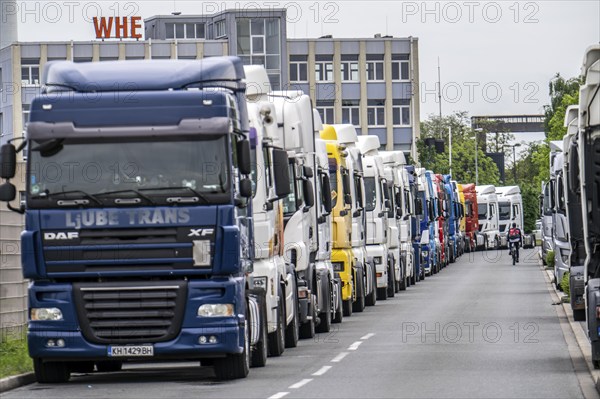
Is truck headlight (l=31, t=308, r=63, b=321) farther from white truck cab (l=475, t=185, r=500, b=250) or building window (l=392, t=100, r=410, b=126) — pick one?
building window (l=392, t=100, r=410, b=126)

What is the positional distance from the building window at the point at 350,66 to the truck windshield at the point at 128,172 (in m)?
104

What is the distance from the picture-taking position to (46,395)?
17.1m

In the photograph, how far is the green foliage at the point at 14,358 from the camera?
19000 millimetres

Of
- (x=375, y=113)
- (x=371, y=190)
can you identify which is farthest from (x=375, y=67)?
(x=371, y=190)

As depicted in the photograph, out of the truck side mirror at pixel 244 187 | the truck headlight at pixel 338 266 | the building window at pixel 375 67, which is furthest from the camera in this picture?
the building window at pixel 375 67

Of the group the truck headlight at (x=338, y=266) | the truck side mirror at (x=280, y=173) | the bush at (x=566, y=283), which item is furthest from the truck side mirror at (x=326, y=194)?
the bush at (x=566, y=283)

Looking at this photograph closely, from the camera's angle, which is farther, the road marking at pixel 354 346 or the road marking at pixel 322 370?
the road marking at pixel 354 346

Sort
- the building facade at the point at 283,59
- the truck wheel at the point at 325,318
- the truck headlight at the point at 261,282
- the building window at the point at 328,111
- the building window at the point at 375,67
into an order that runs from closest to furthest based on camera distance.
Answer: the truck headlight at the point at 261,282 < the truck wheel at the point at 325,318 < the building facade at the point at 283,59 < the building window at the point at 375,67 < the building window at the point at 328,111

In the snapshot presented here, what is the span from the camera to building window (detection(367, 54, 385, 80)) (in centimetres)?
12119

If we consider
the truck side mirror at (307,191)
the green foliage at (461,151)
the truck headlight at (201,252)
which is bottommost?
the truck headlight at (201,252)

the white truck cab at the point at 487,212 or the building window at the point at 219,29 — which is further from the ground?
the building window at the point at 219,29

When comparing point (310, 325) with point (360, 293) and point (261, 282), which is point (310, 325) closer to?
point (261, 282)

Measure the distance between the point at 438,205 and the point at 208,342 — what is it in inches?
1776

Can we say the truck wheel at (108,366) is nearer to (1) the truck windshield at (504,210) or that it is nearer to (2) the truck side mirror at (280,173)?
(2) the truck side mirror at (280,173)
